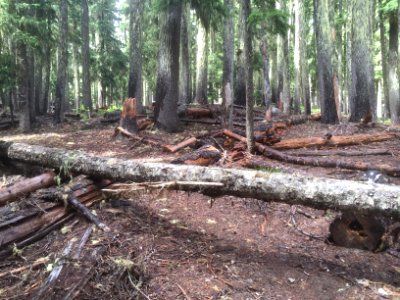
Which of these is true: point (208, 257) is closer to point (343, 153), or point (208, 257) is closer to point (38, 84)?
point (343, 153)

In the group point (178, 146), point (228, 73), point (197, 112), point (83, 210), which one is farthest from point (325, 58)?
point (83, 210)

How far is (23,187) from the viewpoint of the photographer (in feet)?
16.4

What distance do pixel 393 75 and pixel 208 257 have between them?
17.2m

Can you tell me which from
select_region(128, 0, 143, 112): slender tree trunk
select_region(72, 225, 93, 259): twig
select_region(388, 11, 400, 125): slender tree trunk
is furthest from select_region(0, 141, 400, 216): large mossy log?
select_region(388, 11, 400, 125): slender tree trunk

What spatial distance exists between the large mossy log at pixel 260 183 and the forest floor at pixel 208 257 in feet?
1.59

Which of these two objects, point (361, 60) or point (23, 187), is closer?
point (23, 187)

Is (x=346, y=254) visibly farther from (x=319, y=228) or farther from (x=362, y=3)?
(x=362, y=3)

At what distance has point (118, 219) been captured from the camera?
524 centimetres

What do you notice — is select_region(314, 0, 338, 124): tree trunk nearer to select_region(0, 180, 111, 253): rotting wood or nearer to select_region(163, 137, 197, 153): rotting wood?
select_region(163, 137, 197, 153): rotting wood

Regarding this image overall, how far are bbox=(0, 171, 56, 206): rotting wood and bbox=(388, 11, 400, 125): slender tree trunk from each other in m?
16.4

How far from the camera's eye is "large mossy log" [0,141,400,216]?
4.18 meters

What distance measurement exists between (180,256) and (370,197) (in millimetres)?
2342

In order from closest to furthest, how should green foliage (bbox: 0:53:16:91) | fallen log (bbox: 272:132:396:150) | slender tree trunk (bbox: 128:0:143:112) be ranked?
fallen log (bbox: 272:132:396:150) < green foliage (bbox: 0:53:16:91) < slender tree trunk (bbox: 128:0:143:112)

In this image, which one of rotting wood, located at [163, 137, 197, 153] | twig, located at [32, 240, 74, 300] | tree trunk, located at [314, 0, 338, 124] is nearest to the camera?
twig, located at [32, 240, 74, 300]
